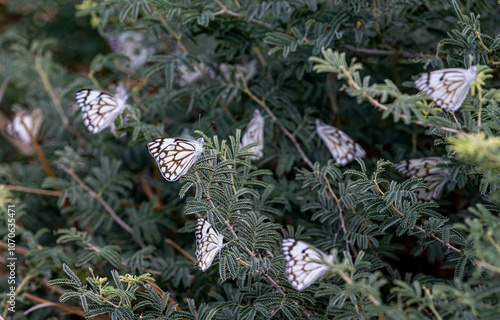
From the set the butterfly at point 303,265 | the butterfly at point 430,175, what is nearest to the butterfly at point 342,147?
the butterfly at point 430,175

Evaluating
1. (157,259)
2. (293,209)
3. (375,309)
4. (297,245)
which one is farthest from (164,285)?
(375,309)

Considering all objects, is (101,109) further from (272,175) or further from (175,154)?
(272,175)

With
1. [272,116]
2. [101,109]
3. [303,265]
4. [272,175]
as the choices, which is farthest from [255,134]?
[303,265]

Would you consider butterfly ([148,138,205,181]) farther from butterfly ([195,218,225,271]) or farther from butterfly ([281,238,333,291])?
butterfly ([281,238,333,291])

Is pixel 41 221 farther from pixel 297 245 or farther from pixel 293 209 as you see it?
pixel 297 245

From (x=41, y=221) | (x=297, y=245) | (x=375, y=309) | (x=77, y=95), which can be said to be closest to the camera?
(x=375, y=309)

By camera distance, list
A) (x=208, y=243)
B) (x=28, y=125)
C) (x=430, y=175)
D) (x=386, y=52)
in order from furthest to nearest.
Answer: (x=28, y=125)
(x=386, y=52)
(x=430, y=175)
(x=208, y=243)
